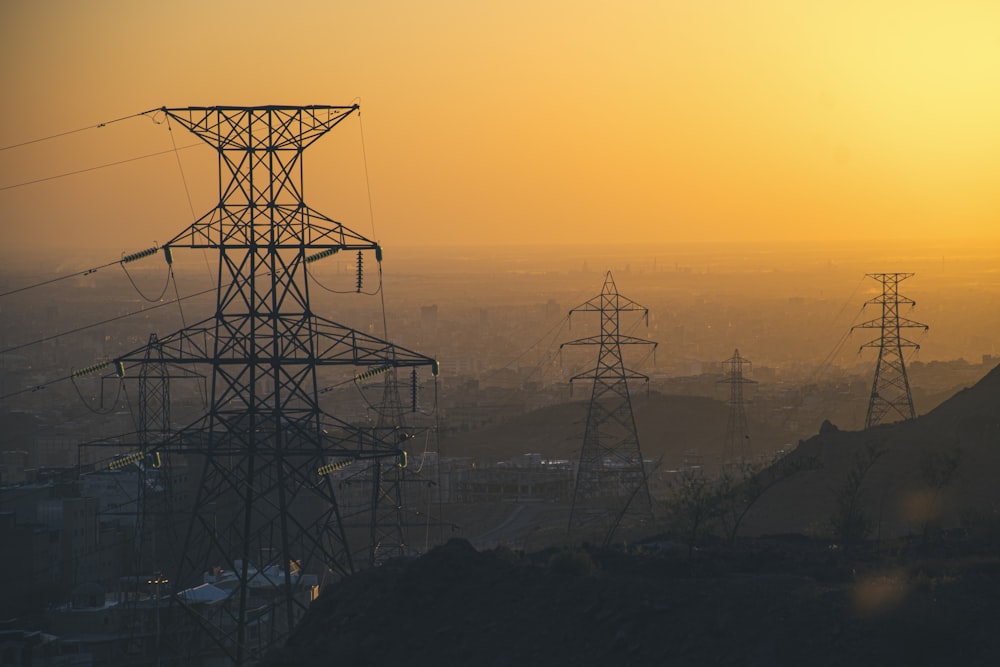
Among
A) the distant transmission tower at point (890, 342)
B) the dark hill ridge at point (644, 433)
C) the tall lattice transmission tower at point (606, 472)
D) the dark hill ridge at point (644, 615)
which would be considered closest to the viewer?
the dark hill ridge at point (644, 615)

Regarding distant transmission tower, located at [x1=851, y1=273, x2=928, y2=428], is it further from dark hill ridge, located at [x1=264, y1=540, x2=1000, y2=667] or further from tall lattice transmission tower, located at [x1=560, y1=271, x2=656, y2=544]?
dark hill ridge, located at [x1=264, y1=540, x2=1000, y2=667]

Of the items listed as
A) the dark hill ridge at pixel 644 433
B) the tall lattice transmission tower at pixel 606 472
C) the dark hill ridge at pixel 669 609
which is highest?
the dark hill ridge at pixel 669 609

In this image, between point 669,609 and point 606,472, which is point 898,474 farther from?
point 669,609

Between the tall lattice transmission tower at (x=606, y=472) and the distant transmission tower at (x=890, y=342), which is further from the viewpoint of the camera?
the distant transmission tower at (x=890, y=342)

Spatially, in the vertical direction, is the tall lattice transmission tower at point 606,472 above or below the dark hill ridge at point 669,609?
below

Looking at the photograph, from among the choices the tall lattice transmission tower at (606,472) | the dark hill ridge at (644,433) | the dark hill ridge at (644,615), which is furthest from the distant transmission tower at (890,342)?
the dark hill ridge at (644,615)

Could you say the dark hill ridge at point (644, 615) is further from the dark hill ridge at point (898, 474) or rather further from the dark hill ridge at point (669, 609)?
the dark hill ridge at point (898, 474)

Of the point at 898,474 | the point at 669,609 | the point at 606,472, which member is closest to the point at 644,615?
the point at 669,609

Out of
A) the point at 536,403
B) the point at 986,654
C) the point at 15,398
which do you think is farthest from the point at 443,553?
the point at 15,398
